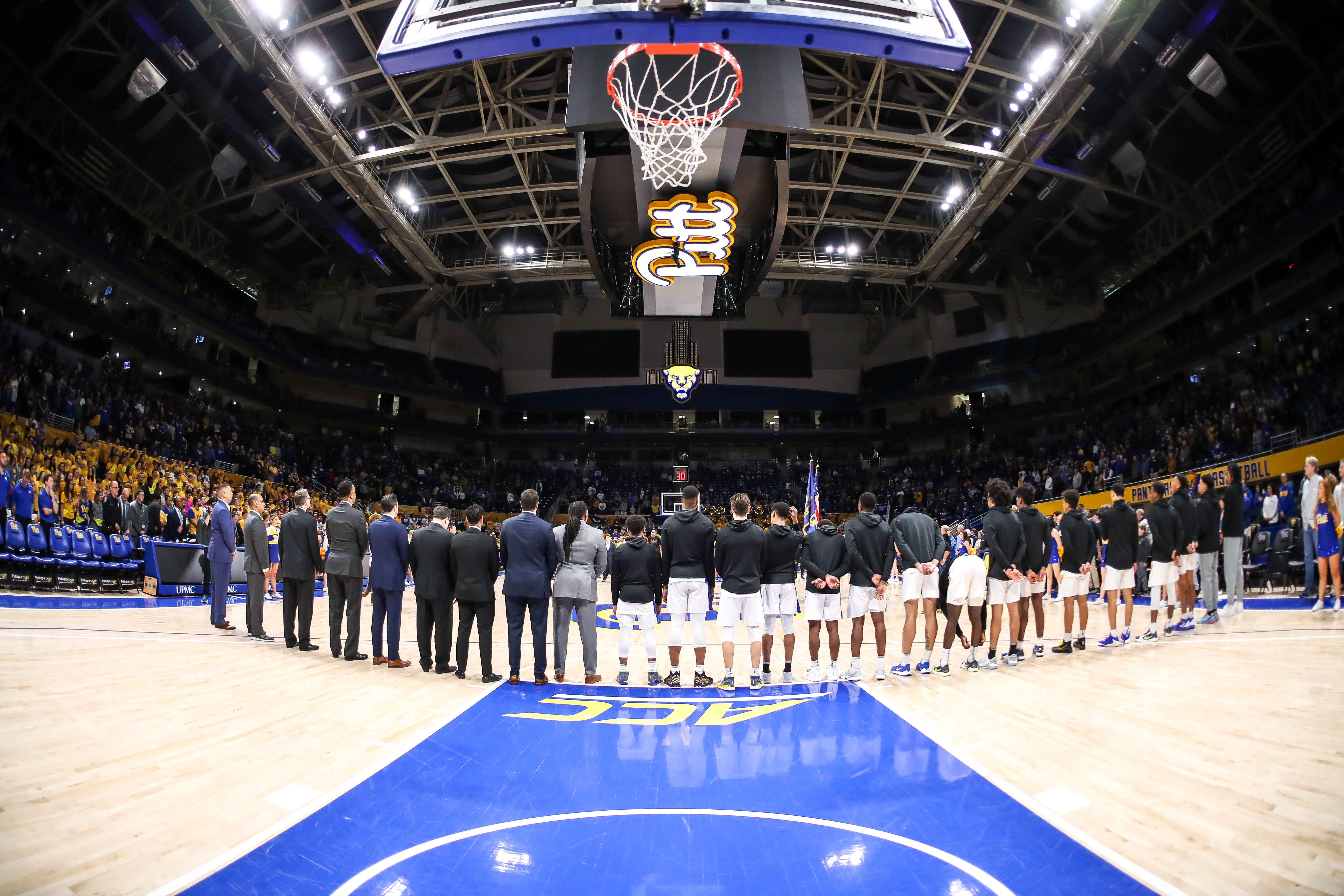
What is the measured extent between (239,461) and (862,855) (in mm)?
30220

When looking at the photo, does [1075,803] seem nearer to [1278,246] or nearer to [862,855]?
[862,855]

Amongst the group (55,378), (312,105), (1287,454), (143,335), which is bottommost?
(1287,454)

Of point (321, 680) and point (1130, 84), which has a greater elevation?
point (1130, 84)

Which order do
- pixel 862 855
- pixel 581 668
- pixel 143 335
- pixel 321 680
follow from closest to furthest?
pixel 862 855 < pixel 321 680 < pixel 581 668 < pixel 143 335

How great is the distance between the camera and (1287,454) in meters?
16.5

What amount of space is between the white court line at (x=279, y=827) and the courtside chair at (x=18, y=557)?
10580mm

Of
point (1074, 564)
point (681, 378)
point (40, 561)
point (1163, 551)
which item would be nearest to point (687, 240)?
point (681, 378)

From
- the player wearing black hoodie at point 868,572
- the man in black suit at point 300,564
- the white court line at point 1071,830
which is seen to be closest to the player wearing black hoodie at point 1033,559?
the player wearing black hoodie at point 868,572

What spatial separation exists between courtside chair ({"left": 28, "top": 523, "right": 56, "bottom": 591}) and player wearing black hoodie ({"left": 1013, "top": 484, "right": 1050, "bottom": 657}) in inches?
565

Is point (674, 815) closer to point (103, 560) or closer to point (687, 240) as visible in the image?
point (103, 560)

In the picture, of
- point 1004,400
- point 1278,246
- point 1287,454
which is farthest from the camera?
point 1004,400

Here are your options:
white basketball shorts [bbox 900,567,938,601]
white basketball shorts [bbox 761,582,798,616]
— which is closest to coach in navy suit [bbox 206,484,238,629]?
white basketball shorts [bbox 761,582,798,616]

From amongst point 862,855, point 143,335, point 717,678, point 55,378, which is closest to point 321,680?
point 717,678

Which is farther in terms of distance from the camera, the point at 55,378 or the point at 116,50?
the point at 55,378
